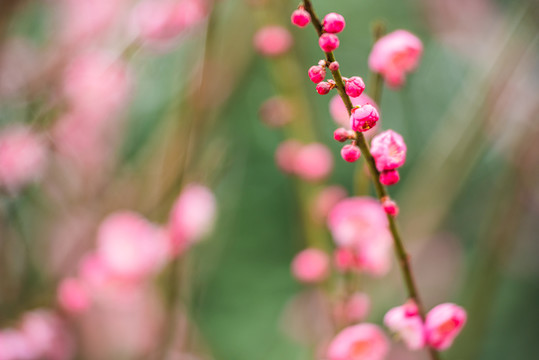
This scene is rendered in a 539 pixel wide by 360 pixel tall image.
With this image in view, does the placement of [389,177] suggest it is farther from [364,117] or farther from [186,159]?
[186,159]

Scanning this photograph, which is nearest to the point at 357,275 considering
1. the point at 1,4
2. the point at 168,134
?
the point at 168,134

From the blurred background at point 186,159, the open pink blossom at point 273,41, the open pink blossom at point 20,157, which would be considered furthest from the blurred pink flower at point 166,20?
the open pink blossom at point 20,157

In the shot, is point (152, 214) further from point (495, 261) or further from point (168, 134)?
point (495, 261)

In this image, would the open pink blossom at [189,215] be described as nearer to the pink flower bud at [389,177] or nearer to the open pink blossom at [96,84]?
the open pink blossom at [96,84]

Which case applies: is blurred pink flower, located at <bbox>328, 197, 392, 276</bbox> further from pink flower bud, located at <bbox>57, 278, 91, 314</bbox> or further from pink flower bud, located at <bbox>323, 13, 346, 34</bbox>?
pink flower bud, located at <bbox>57, 278, 91, 314</bbox>

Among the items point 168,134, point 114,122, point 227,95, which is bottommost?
point 114,122

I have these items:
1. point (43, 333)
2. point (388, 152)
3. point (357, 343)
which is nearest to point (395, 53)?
point (388, 152)

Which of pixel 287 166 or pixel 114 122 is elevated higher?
pixel 287 166
